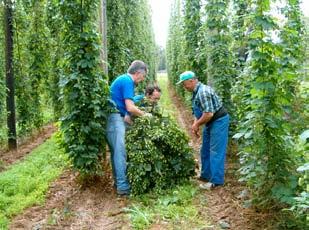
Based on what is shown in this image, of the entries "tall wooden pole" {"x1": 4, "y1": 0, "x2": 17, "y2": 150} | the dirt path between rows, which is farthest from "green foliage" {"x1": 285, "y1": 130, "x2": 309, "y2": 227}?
"tall wooden pole" {"x1": 4, "y1": 0, "x2": 17, "y2": 150}

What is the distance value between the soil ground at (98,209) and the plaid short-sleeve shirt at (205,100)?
50.4 inches

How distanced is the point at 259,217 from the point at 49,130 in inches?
392

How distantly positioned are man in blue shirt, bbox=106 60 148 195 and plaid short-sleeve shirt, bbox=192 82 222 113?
2.95ft

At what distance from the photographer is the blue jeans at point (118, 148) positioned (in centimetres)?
661

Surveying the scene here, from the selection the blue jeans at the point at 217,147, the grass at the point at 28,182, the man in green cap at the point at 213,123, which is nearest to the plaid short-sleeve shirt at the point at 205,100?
the man in green cap at the point at 213,123

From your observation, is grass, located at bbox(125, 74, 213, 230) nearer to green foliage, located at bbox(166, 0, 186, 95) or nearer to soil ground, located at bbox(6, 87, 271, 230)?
soil ground, located at bbox(6, 87, 271, 230)

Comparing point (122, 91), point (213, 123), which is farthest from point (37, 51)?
point (213, 123)

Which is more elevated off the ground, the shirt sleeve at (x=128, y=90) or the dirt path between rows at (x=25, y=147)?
the shirt sleeve at (x=128, y=90)

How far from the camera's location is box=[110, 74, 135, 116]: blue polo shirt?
6.70 m

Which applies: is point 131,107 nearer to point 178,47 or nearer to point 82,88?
point 82,88

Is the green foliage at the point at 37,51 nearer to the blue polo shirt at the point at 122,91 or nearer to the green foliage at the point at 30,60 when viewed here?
the green foliage at the point at 30,60

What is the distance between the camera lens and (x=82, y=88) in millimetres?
6715

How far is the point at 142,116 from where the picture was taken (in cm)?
681

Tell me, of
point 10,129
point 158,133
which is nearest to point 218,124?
point 158,133
